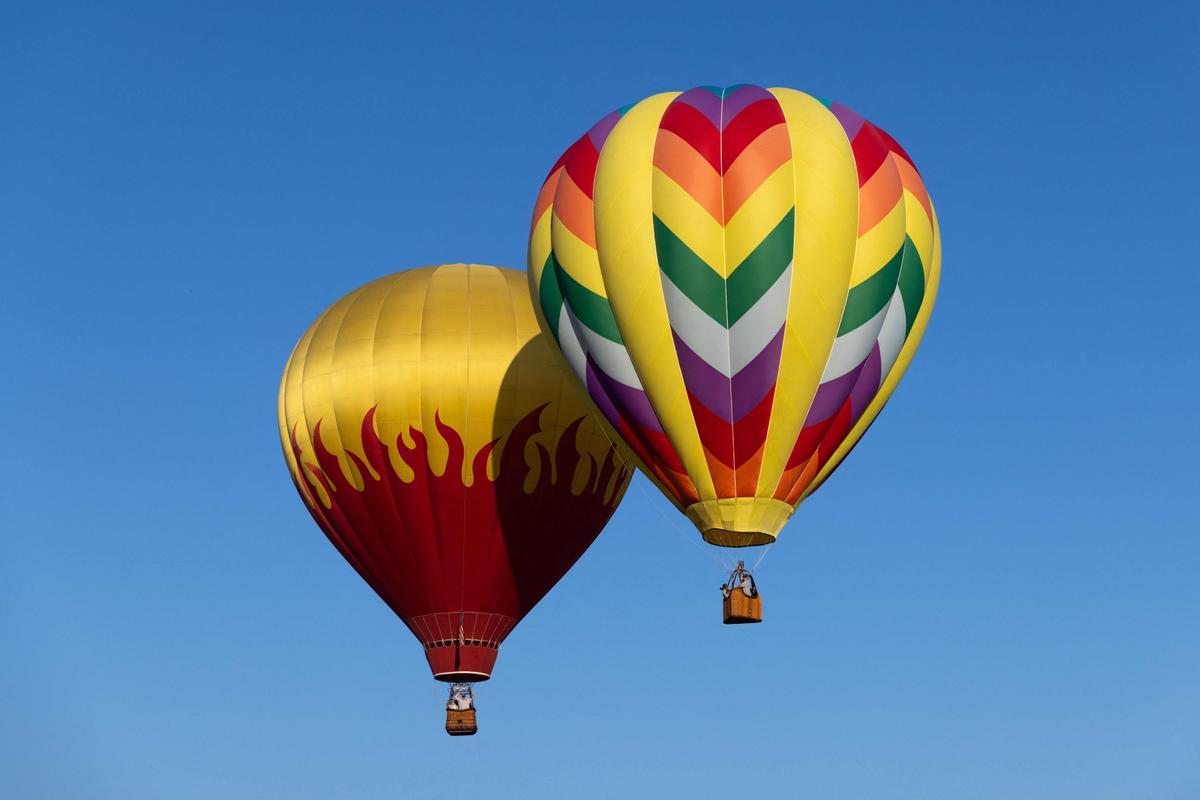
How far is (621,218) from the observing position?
27172 millimetres

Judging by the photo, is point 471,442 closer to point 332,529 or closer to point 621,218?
point 332,529

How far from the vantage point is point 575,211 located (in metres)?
27.7

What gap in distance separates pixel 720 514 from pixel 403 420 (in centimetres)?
712

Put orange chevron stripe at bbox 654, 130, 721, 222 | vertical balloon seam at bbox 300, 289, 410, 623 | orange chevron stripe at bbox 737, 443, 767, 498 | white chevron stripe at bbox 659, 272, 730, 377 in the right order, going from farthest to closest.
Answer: vertical balloon seam at bbox 300, 289, 410, 623
orange chevron stripe at bbox 737, 443, 767, 498
orange chevron stripe at bbox 654, 130, 721, 222
white chevron stripe at bbox 659, 272, 730, 377

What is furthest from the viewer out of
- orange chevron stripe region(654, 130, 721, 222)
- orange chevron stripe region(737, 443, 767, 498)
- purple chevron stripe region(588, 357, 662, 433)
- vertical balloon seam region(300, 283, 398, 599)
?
vertical balloon seam region(300, 283, 398, 599)

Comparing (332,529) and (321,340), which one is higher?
(321,340)

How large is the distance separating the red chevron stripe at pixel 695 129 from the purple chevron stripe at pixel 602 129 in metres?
0.75

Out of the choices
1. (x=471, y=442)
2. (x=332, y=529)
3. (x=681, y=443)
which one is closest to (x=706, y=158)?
(x=681, y=443)

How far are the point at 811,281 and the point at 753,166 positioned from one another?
1453 millimetres

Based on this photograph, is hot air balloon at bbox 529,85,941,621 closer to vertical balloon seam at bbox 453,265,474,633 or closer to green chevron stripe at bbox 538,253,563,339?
green chevron stripe at bbox 538,253,563,339

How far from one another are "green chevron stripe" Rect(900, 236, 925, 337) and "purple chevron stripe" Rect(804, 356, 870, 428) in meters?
1.09

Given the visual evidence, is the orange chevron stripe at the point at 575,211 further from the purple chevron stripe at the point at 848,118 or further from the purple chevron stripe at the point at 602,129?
the purple chevron stripe at the point at 848,118

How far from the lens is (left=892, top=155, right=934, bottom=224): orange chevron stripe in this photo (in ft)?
92.7

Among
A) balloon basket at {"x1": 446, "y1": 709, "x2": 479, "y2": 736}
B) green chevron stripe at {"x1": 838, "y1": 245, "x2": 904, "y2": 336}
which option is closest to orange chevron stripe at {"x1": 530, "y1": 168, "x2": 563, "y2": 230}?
green chevron stripe at {"x1": 838, "y1": 245, "x2": 904, "y2": 336}
